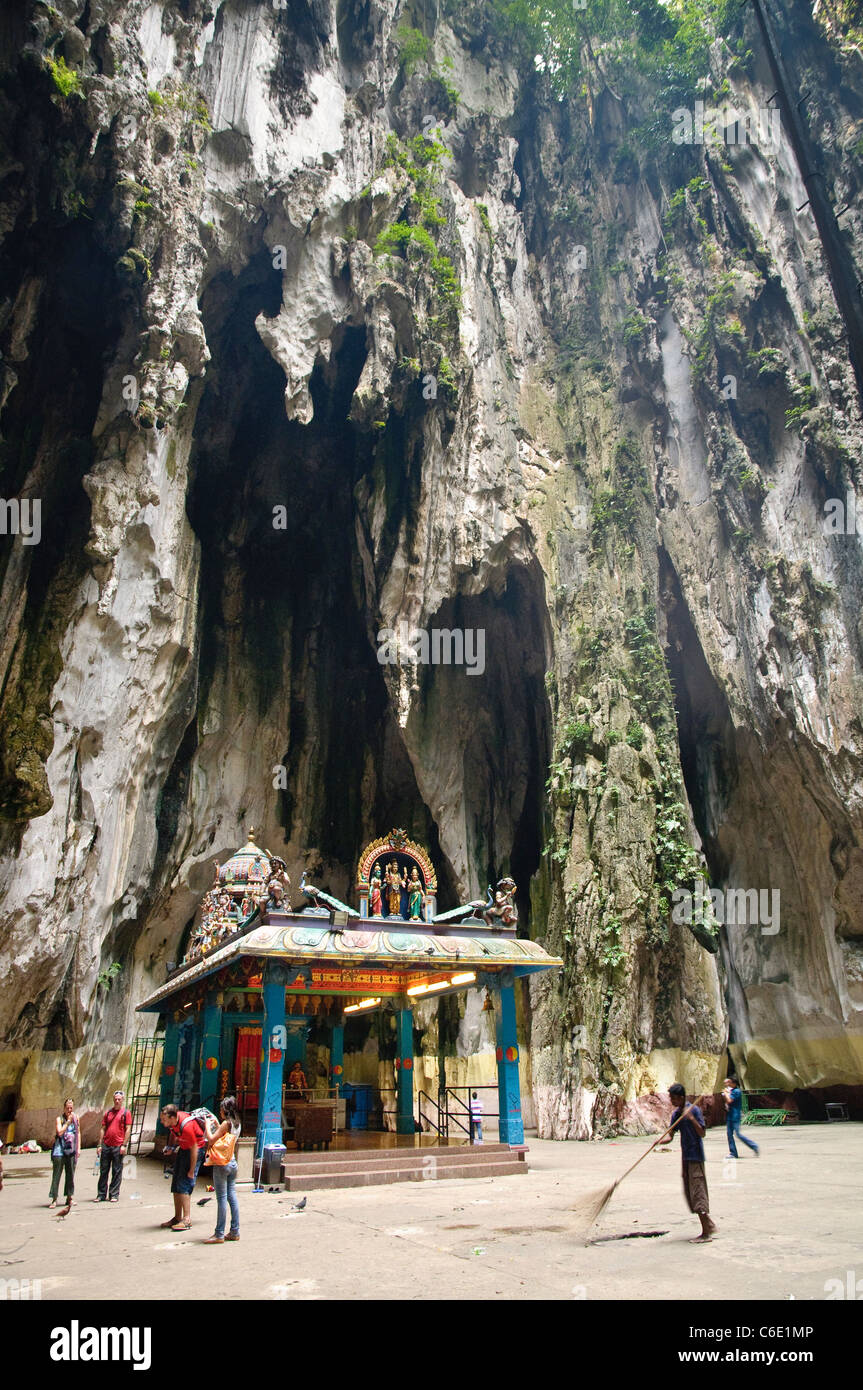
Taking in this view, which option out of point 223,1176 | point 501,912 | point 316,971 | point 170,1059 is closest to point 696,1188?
point 223,1176

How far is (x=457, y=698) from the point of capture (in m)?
23.4

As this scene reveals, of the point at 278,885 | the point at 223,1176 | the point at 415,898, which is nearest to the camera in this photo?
the point at 223,1176

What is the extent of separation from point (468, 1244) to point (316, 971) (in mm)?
6893

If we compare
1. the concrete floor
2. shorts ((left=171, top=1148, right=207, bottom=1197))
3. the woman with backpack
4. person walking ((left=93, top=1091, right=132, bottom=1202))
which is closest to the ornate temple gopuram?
person walking ((left=93, top=1091, right=132, bottom=1202))

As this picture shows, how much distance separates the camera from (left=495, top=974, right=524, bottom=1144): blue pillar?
38.8 feet

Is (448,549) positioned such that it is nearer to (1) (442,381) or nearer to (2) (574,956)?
(1) (442,381)

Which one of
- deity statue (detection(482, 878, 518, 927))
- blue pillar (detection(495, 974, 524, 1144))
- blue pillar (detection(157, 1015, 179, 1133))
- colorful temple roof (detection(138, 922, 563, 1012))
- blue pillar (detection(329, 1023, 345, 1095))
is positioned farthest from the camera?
blue pillar (detection(329, 1023, 345, 1095))

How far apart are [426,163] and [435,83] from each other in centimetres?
341

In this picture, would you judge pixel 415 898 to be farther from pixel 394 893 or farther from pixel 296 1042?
pixel 296 1042

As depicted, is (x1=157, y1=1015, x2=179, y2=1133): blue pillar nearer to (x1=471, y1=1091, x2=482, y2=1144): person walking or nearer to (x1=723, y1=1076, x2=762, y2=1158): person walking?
(x1=471, y1=1091, x2=482, y2=1144): person walking

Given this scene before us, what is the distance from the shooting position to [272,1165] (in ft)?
31.9

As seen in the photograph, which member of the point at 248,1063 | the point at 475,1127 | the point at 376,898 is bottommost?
the point at 475,1127

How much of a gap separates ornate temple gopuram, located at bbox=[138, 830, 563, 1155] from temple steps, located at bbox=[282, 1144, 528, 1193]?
18.4 inches

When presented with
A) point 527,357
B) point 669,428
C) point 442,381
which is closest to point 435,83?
point 527,357
